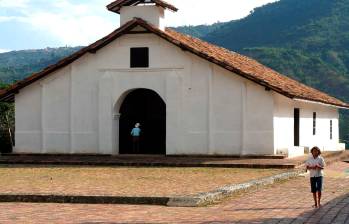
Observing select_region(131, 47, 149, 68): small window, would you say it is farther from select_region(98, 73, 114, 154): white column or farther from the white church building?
select_region(98, 73, 114, 154): white column

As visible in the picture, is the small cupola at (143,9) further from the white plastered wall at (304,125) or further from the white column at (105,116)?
the white plastered wall at (304,125)

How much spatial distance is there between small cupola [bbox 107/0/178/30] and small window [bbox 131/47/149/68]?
1184mm

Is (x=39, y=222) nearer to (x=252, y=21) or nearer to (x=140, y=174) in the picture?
(x=140, y=174)

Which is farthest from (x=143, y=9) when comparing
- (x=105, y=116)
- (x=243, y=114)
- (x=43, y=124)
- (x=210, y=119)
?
Answer: (x=43, y=124)

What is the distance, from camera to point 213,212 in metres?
11.3

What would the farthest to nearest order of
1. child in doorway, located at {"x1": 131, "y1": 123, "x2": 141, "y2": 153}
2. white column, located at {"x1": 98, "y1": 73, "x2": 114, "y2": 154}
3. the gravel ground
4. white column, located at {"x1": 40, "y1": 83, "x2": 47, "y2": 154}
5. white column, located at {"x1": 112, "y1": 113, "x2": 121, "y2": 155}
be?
1. white column, located at {"x1": 40, "y1": 83, "x2": 47, "y2": 154}
2. white column, located at {"x1": 112, "y1": 113, "x2": 121, "y2": 155}
3. white column, located at {"x1": 98, "y1": 73, "x2": 114, "y2": 154}
4. child in doorway, located at {"x1": 131, "y1": 123, "x2": 141, "y2": 153}
5. the gravel ground

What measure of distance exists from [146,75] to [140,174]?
8011mm

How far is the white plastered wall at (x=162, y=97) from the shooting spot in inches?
985

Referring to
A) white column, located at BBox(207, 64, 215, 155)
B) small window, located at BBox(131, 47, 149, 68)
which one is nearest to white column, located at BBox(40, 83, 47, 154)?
small window, located at BBox(131, 47, 149, 68)

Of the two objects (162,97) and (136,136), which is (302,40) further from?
(136,136)

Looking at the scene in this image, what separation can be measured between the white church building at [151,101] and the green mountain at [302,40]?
46345 millimetres

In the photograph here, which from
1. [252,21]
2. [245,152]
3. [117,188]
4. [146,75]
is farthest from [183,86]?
[252,21]

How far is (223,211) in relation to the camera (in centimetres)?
1141

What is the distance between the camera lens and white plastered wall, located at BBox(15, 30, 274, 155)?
2502cm
